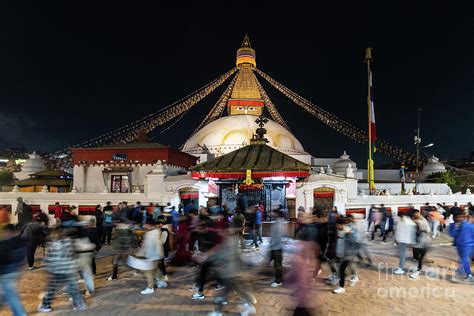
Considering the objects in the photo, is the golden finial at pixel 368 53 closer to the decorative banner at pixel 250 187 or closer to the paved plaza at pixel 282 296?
the decorative banner at pixel 250 187

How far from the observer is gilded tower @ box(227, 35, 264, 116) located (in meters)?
43.5

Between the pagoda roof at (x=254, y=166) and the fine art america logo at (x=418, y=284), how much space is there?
5860 mm

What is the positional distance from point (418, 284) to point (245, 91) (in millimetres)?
Answer: 37278

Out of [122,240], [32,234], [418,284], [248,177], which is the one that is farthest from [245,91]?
[122,240]

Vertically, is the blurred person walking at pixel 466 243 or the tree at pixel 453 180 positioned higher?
the tree at pixel 453 180

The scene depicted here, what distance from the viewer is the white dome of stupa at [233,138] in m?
36.4

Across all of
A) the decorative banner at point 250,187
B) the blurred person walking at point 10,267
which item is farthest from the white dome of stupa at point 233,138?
the blurred person walking at point 10,267

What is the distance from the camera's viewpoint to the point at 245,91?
43906 millimetres

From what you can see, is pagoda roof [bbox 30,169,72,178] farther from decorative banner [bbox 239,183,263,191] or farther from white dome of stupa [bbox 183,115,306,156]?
decorative banner [bbox 239,183,263,191]

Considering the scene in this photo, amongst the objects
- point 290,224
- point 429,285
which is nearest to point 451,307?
point 429,285

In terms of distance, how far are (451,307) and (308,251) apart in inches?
149

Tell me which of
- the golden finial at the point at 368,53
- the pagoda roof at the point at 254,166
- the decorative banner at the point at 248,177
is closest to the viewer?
the pagoda roof at the point at 254,166

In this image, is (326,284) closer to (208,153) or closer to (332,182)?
(332,182)

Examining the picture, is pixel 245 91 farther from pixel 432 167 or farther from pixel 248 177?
pixel 248 177
